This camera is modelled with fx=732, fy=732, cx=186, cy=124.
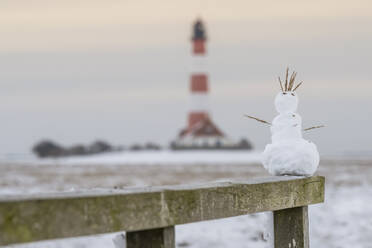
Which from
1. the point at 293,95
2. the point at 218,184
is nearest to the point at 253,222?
the point at 293,95

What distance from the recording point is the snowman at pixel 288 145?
4.97 metres

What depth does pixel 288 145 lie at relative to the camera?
5020 mm

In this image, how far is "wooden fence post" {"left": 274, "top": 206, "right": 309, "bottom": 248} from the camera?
489 centimetres

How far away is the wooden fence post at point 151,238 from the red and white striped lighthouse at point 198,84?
55287mm

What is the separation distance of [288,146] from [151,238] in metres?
1.65

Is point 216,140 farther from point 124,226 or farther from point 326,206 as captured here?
point 124,226

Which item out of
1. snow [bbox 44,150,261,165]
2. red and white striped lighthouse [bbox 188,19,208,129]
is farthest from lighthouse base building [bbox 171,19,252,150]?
snow [bbox 44,150,261,165]

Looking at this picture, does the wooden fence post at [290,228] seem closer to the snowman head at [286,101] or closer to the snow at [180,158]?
the snowman head at [286,101]

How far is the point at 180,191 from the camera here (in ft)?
12.2

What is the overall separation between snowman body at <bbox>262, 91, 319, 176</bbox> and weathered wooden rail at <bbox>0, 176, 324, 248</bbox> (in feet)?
0.44

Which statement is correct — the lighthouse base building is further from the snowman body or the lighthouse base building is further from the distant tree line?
the snowman body

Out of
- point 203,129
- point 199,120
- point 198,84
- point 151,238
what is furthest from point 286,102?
point 203,129

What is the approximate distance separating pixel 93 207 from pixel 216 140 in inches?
2457

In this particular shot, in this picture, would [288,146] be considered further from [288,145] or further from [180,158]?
[180,158]
